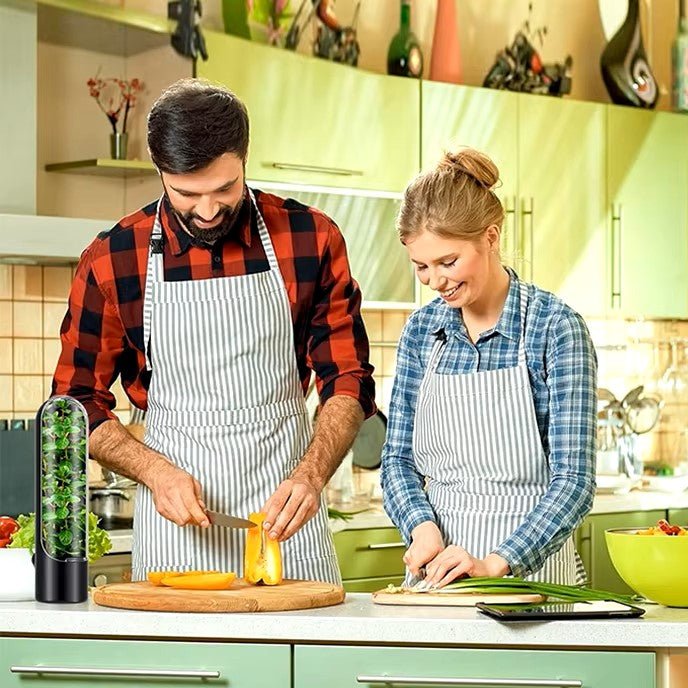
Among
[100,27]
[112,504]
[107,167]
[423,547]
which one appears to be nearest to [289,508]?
[423,547]

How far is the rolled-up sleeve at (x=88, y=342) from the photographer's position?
8.92 ft

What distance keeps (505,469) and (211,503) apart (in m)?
0.53

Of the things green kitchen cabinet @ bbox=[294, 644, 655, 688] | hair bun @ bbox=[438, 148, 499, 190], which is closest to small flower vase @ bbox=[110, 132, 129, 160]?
hair bun @ bbox=[438, 148, 499, 190]

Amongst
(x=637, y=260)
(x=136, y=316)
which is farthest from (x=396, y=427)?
(x=637, y=260)

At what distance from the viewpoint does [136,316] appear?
2723 millimetres

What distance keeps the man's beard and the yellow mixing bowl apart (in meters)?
0.86

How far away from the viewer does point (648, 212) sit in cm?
518

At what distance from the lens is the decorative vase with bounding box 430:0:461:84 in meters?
4.91

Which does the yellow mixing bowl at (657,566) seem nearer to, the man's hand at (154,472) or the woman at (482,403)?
the woman at (482,403)

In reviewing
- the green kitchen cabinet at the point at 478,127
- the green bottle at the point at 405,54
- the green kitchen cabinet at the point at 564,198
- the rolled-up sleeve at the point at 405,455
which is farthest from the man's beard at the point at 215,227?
the green kitchen cabinet at the point at 564,198

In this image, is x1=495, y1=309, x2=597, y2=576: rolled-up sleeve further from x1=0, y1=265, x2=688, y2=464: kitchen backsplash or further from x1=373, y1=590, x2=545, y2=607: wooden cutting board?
x1=0, y1=265, x2=688, y2=464: kitchen backsplash

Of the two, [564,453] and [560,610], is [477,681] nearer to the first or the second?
[560,610]

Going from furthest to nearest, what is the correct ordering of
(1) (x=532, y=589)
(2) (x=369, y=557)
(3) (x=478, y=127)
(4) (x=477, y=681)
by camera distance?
(3) (x=478, y=127) → (2) (x=369, y=557) → (1) (x=532, y=589) → (4) (x=477, y=681)

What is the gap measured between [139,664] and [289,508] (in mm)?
422
